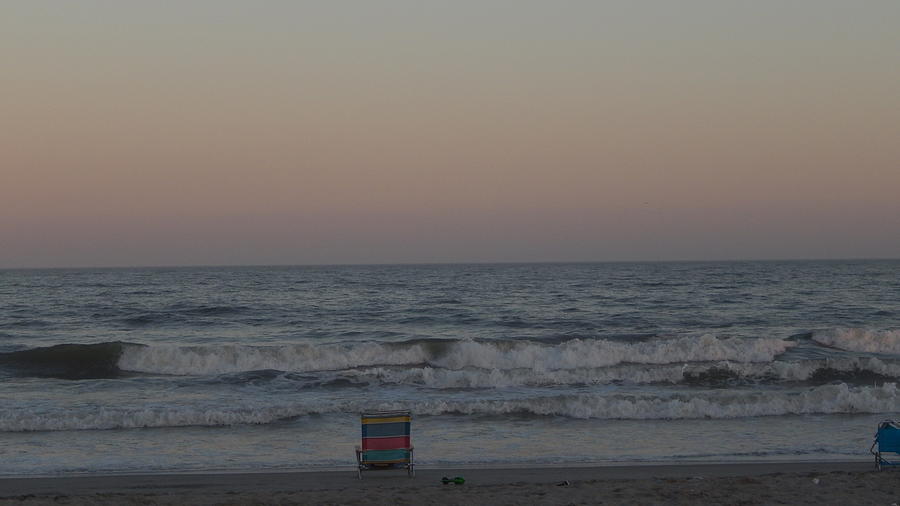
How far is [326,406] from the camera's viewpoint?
1589 centimetres

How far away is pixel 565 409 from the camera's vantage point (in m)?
15.4

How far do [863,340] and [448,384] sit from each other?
14.9 metres

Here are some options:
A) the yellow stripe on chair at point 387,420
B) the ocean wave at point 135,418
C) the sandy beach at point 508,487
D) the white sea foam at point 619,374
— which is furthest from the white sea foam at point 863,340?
the yellow stripe on chair at point 387,420

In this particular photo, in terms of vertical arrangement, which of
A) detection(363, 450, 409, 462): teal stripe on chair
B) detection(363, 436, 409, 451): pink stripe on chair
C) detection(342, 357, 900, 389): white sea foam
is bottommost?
detection(342, 357, 900, 389): white sea foam

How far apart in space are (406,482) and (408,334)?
61.8 ft

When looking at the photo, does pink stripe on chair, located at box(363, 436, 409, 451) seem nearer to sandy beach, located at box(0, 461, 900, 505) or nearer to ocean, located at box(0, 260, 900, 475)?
sandy beach, located at box(0, 461, 900, 505)

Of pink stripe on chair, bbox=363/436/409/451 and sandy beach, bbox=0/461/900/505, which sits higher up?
pink stripe on chair, bbox=363/436/409/451

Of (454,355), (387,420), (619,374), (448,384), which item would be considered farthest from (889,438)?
(454,355)

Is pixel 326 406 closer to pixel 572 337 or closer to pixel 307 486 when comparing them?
pixel 307 486

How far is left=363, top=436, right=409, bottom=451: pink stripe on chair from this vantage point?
10.9 metres

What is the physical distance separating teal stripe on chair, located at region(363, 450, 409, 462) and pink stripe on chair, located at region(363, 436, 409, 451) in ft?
0.18

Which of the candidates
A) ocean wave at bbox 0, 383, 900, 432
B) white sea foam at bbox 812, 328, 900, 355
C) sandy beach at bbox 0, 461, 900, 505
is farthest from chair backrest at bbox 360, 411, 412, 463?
white sea foam at bbox 812, 328, 900, 355

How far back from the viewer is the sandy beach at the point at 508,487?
29.2 ft

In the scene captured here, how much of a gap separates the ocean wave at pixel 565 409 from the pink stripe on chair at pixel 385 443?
4.59 m
